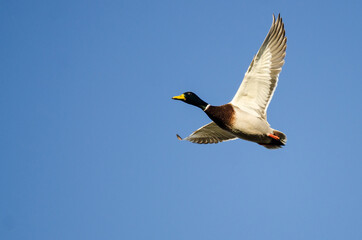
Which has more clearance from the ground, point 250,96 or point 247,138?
point 250,96

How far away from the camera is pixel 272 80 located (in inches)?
→ 415

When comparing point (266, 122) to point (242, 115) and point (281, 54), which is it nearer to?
point (242, 115)

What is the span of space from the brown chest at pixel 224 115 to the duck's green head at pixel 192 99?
50 cm

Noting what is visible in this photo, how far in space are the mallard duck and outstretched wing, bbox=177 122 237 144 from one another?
57.6 inches

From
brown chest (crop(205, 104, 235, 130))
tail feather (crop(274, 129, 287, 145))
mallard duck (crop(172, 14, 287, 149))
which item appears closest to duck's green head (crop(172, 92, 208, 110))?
mallard duck (crop(172, 14, 287, 149))

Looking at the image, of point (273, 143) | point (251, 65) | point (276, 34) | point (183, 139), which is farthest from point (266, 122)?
point (183, 139)

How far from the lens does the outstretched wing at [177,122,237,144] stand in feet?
40.1

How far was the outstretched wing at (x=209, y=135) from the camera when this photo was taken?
481 inches

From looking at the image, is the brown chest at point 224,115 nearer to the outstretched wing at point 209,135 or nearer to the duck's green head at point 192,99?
the duck's green head at point 192,99

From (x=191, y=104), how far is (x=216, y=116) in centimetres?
108

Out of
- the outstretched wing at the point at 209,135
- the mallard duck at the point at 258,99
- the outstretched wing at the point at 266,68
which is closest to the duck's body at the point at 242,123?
the mallard duck at the point at 258,99

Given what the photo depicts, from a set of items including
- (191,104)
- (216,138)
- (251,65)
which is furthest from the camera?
(216,138)

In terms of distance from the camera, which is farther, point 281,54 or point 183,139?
point 183,139

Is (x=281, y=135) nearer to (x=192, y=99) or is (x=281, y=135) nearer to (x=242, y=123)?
(x=242, y=123)
